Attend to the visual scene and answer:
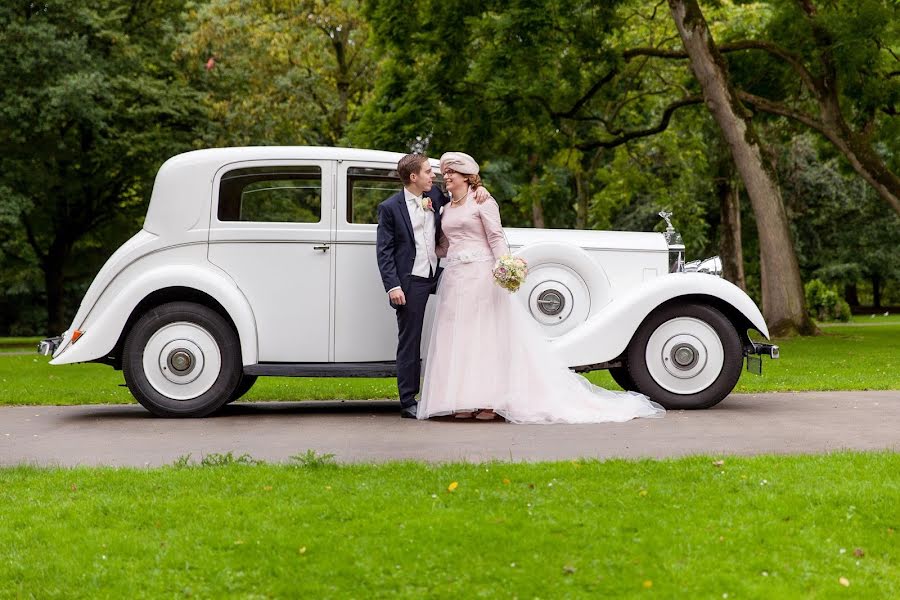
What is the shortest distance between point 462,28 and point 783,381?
11.2m

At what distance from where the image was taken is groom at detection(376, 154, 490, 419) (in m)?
9.26


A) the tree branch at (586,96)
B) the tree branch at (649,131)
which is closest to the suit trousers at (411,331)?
the tree branch at (586,96)

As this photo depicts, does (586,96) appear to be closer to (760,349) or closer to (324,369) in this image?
(760,349)

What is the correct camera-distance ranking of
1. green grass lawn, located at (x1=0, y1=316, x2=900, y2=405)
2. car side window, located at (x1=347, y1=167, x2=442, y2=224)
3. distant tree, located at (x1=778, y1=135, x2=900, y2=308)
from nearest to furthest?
car side window, located at (x1=347, y1=167, x2=442, y2=224) → green grass lawn, located at (x1=0, y1=316, x2=900, y2=405) → distant tree, located at (x1=778, y1=135, x2=900, y2=308)

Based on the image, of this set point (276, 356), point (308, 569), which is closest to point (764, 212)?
point (276, 356)

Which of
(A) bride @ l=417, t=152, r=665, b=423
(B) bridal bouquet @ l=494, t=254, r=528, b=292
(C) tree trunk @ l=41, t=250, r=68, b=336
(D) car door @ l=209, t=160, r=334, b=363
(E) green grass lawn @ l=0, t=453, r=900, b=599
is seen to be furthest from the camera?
(C) tree trunk @ l=41, t=250, r=68, b=336

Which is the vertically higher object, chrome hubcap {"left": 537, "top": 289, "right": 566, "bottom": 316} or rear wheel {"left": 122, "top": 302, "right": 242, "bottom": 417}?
chrome hubcap {"left": 537, "top": 289, "right": 566, "bottom": 316}

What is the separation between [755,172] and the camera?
21281 millimetres

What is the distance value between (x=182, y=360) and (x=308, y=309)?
3.62 ft

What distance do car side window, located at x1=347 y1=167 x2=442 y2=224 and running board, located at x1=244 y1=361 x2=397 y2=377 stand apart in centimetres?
121

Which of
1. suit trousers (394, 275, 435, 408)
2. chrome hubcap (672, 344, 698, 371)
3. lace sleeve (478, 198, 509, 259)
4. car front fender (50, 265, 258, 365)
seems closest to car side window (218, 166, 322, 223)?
car front fender (50, 265, 258, 365)

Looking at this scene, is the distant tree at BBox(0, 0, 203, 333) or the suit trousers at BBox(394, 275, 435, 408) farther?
the distant tree at BBox(0, 0, 203, 333)

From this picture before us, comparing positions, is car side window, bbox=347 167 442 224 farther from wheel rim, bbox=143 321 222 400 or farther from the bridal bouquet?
wheel rim, bbox=143 321 222 400

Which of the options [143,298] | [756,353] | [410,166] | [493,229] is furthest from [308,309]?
[756,353]
